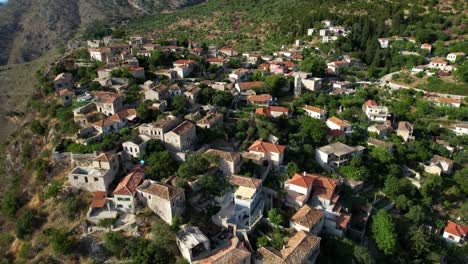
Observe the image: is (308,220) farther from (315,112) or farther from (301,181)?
(315,112)

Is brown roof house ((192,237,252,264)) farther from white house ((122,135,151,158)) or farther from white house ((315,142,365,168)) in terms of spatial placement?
white house ((315,142,365,168))

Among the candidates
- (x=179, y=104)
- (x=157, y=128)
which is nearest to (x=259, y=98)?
(x=179, y=104)

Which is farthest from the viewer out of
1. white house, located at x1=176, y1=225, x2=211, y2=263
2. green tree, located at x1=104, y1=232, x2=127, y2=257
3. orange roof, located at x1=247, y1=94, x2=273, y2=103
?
orange roof, located at x1=247, y1=94, x2=273, y2=103

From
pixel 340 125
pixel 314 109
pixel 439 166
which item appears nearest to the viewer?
pixel 439 166

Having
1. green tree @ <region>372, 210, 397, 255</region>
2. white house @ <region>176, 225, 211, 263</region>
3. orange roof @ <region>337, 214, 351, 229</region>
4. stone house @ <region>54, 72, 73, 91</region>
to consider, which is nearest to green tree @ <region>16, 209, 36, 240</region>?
white house @ <region>176, 225, 211, 263</region>

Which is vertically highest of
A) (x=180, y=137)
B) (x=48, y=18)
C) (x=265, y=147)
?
(x=48, y=18)

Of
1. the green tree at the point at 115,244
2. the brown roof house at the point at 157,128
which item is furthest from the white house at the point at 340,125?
the green tree at the point at 115,244
